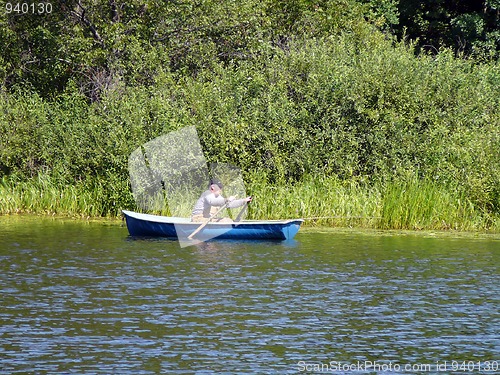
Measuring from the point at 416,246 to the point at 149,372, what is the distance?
10830 mm

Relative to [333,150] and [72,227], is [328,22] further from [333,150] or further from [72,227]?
[72,227]

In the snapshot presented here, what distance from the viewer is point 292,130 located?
25891 mm

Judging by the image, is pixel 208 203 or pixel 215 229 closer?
pixel 215 229

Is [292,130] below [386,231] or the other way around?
the other way around

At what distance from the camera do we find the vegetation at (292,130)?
23.9 meters

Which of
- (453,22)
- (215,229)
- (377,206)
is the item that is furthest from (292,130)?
(453,22)

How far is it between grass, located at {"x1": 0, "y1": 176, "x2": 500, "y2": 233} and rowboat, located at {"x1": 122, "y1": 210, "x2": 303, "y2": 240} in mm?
1537

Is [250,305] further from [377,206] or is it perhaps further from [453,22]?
[453,22]

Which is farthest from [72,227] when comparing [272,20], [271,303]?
[272,20]

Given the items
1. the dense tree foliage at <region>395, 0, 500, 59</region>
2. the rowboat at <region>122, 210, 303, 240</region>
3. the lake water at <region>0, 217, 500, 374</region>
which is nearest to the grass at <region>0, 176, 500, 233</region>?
the lake water at <region>0, 217, 500, 374</region>

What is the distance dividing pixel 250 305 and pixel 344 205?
9388 mm

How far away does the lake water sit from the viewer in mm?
11609

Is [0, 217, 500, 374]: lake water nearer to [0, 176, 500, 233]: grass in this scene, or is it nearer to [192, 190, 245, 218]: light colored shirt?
[192, 190, 245, 218]: light colored shirt

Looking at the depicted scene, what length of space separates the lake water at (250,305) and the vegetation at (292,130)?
2.22 meters
